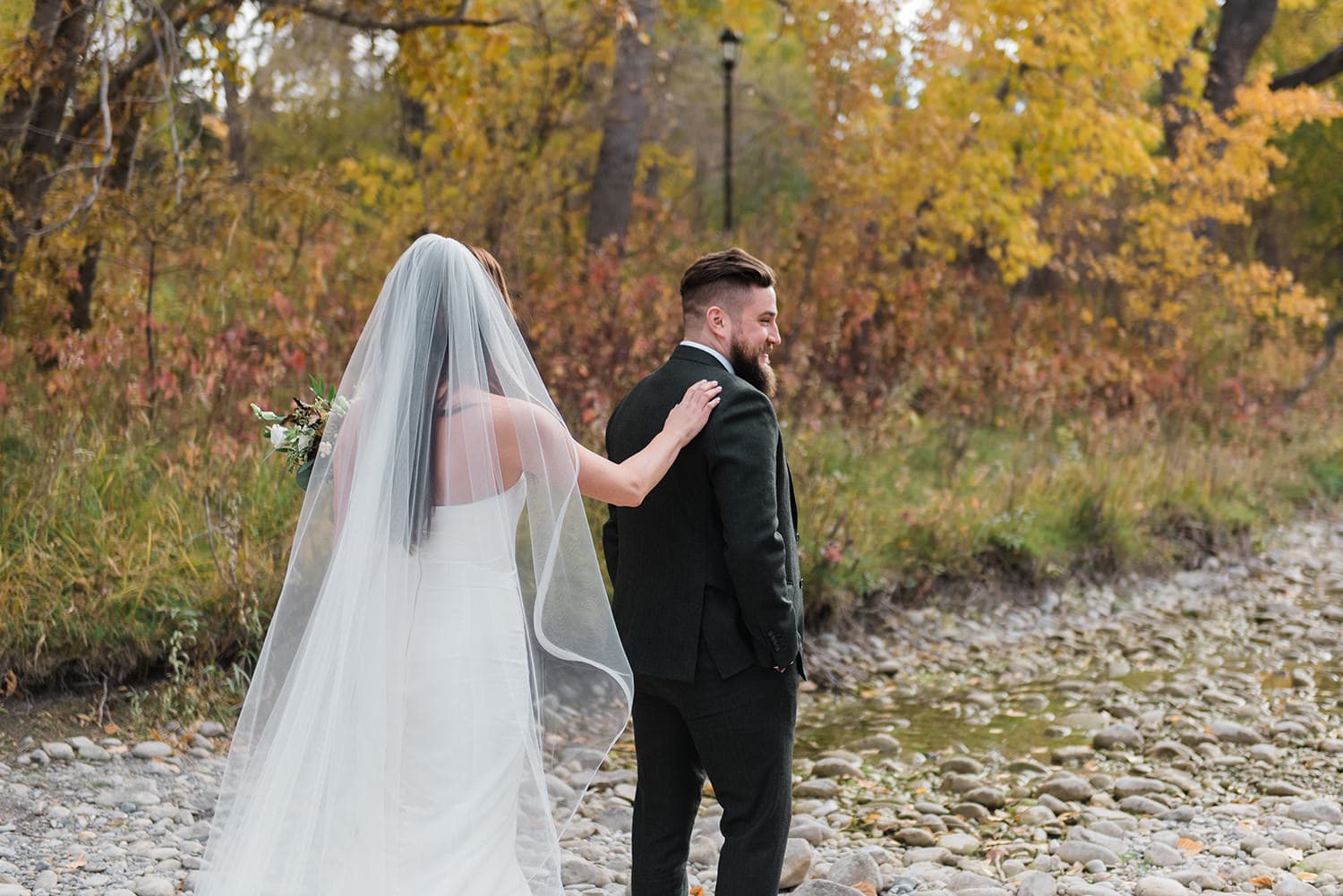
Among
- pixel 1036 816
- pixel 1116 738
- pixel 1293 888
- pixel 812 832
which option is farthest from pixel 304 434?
pixel 1116 738

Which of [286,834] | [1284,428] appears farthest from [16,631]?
[1284,428]

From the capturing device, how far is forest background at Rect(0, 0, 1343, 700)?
6969 mm

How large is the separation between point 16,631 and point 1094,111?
1090cm

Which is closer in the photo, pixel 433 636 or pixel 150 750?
pixel 433 636

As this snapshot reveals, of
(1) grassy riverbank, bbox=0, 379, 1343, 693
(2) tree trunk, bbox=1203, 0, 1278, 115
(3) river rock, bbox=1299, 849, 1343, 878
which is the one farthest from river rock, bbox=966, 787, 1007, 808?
(2) tree trunk, bbox=1203, 0, 1278, 115

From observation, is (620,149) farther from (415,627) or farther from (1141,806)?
(415,627)

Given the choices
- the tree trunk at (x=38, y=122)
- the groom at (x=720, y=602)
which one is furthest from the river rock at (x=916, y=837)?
the tree trunk at (x=38, y=122)

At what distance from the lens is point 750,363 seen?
3598 mm

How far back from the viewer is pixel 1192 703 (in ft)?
23.4

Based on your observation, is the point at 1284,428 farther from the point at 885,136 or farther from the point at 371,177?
the point at 371,177

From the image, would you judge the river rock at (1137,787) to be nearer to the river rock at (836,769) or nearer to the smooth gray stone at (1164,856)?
the smooth gray stone at (1164,856)

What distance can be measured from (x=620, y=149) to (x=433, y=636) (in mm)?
11077

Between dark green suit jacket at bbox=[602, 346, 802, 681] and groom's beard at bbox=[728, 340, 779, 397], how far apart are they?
0.23ft

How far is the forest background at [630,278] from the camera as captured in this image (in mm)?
6969
